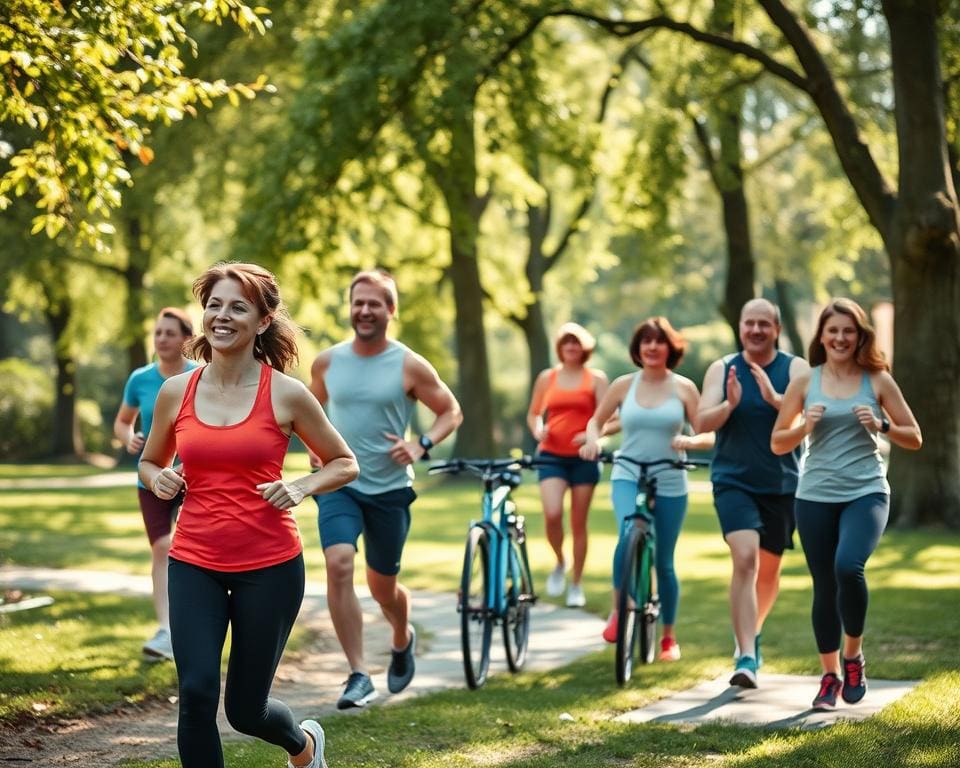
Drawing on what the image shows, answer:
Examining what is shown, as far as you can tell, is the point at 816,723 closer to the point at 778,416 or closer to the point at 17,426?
the point at 778,416

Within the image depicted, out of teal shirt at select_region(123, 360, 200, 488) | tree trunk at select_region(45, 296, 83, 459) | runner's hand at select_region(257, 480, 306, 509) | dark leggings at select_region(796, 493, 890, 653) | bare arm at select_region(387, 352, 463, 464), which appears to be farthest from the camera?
tree trunk at select_region(45, 296, 83, 459)

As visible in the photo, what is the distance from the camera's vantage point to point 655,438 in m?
→ 9.97

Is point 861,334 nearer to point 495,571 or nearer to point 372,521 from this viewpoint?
point 495,571

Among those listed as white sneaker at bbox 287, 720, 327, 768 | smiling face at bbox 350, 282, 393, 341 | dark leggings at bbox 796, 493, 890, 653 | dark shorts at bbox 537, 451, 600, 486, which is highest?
Answer: smiling face at bbox 350, 282, 393, 341

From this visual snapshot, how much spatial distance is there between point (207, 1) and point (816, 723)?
520cm

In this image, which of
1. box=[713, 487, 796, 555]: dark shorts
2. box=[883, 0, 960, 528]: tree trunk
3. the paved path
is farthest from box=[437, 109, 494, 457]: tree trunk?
box=[713, 487, 796, 555]: dark shorts

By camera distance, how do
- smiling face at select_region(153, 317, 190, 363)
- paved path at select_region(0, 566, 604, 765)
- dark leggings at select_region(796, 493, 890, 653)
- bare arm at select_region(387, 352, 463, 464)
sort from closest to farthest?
paved path at select_region(0, 566, 604, 765), dark leggings at select_region(796, 493, 890, 653), bare arm at select_region(387, 352, 463, 464), smiling face at select_region(153, 317, 190, 363)

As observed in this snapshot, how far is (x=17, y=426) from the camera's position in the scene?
143 ft

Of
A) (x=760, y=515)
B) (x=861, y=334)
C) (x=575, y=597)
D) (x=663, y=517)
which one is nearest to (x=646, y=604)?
(x=663, y=517)

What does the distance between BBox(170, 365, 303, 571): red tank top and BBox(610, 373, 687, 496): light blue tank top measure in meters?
4.94

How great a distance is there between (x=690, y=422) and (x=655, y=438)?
0.44m

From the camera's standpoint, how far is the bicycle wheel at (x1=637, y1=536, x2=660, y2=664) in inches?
367

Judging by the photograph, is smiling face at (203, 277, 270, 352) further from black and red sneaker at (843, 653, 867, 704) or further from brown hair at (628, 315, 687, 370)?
brown hair at (628, 315, 687, 370)

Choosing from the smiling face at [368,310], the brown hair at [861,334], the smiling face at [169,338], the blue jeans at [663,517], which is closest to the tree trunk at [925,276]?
the blue jeans at [663,517]
